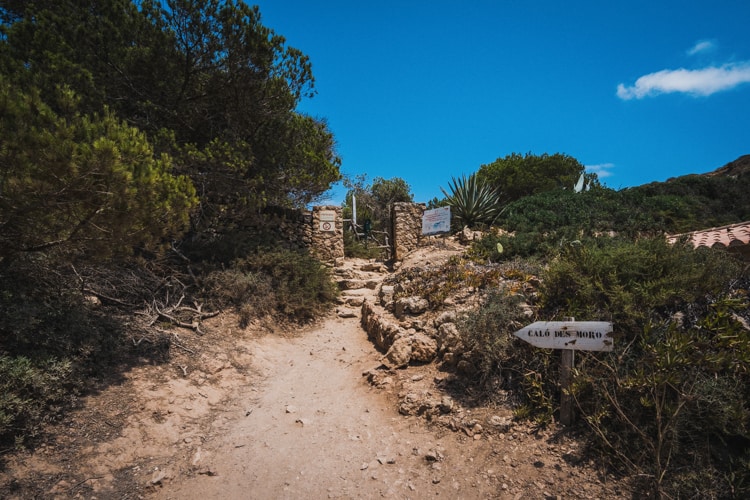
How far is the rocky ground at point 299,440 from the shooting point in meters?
2.90

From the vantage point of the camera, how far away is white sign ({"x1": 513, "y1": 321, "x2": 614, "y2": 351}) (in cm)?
296

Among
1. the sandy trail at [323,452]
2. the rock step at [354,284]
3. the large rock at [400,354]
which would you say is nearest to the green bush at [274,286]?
the rock step at [354,284]

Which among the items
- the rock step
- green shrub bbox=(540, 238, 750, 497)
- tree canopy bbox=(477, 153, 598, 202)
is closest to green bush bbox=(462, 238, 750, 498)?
green shrub bbox=(540, 238, 750, 497)

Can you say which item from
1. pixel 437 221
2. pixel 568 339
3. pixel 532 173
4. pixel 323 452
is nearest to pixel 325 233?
pixel 437 221

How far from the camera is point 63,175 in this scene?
10.3ft

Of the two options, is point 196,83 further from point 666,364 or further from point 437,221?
point 666,364

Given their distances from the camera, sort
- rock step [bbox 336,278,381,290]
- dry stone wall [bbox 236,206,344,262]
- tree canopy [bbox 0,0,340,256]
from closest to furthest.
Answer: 1. tree canopy [bbox 0,0,340,256]
2. rock step [bbox 336,278,381,290]
3. dry stone wall [bbox 236,206,344,262]

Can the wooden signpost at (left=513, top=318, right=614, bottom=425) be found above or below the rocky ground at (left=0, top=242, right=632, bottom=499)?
above

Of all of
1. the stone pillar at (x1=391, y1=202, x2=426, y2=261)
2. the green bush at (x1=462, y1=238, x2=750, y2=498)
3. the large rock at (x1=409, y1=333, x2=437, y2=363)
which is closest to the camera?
the green bush at (x1=462, y1=238, x2=750, y2=498)

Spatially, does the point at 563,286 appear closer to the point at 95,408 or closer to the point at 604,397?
the point at 604,397

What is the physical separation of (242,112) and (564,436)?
A: 28.8 feet

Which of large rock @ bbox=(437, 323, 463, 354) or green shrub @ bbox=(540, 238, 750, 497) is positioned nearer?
green shrub @ bbox=(540, 238, 750, 497)

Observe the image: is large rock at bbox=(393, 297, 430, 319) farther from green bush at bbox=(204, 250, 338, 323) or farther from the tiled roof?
the tiled roof

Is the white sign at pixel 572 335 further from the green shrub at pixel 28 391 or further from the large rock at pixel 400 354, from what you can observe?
the green shrub at pixel 28 391
